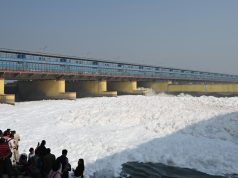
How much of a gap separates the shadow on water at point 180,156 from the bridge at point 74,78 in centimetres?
2218

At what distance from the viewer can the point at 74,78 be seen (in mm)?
51969

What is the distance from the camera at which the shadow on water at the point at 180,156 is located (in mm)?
15547

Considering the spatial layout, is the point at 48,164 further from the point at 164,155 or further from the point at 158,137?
the point at 158,137

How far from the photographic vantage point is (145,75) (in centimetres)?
7450

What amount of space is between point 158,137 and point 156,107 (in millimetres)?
9278

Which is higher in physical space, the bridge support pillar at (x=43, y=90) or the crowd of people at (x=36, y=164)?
the bridge support pillar at (x=43, y=90)

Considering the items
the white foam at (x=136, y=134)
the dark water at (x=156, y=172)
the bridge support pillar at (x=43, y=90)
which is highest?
the bridge support pillar at (x=43, y=90)

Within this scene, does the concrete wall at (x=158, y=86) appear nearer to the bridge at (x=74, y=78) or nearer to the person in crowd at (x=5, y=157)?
the bridge at (x=74, y=78)

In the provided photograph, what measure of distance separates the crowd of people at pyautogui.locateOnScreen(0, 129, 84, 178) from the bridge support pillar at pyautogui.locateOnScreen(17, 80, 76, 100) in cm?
3178

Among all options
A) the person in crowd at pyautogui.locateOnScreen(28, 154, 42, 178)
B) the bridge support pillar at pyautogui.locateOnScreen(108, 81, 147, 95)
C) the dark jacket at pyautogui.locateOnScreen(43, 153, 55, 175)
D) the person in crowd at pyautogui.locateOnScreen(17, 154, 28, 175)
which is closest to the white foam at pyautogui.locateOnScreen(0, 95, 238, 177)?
the person in crowd at pyautogui.locateOnScreen(17, 154, 28, 175)

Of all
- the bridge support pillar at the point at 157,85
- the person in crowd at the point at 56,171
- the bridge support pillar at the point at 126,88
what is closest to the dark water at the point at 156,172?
the person in crowd at the point at 56,171

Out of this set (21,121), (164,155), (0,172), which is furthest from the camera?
(21,121)

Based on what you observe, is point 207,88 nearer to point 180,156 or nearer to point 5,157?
point 180,156

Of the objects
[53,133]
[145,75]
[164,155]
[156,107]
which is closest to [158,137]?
[164,155]
